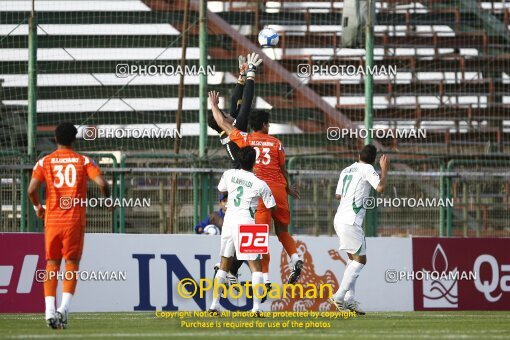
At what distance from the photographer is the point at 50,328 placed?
1194cm

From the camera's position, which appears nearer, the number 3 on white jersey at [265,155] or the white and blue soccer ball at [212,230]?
the number 3 on white jersey at [265,155]

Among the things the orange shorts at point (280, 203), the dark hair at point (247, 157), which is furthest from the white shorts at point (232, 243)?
the orange shorts at point (280, 203)

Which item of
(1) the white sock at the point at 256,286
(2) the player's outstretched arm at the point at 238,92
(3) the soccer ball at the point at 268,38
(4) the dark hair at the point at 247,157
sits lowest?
(1) the white sock at the point at 256,286

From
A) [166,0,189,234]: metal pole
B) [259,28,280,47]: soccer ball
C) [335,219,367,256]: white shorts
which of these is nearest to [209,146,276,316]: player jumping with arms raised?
[335,219,367,256]: white shorts

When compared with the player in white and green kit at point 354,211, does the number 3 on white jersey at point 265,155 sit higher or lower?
higher

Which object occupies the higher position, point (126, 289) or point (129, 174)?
point (129, 174)

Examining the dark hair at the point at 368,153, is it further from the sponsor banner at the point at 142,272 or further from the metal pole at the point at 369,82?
the metal pole at the point at 369,82

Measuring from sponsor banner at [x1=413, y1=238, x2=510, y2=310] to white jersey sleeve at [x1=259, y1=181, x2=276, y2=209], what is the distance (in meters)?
4.70

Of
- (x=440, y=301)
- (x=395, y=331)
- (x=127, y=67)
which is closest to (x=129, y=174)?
(x=127, y=67)

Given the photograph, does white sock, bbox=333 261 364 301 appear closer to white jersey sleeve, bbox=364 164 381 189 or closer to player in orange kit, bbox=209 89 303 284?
player in orange kit, bbox=209 89 303 284

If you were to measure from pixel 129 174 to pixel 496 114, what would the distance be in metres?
8.92

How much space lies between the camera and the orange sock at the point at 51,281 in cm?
1191

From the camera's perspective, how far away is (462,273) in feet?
57.5

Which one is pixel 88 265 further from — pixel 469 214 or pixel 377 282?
pixel 469 214
